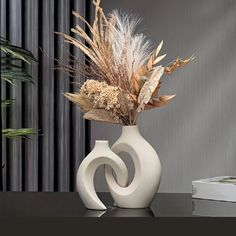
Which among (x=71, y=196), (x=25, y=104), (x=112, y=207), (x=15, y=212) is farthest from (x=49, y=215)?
(x=25, y=104)

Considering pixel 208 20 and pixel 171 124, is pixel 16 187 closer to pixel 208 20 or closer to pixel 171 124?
pixel 171 124

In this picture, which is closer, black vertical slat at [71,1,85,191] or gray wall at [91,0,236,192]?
black vertical slat at [71,1,85,191]

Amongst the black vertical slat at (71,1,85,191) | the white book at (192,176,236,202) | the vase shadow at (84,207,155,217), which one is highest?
the black vertical slat at (71,1,85,191)

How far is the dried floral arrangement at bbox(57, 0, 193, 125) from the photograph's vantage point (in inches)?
52.9

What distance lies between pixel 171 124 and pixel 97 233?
3764 millimetres

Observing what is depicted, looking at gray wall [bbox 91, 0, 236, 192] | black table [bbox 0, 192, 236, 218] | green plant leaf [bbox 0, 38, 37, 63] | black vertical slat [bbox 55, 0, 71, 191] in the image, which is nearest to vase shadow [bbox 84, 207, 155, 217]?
black table [bbox 0, 192, 236, 218]

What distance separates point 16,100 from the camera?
3.69 m

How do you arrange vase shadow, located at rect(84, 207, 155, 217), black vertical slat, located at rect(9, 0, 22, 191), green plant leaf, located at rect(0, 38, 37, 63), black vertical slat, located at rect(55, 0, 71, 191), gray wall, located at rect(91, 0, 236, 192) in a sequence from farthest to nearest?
1. gray wall, located at rect(91, 0, 236, 192)
2. black vertical slat, located at rect(55, 0, 71, 191)
3. black vertical slat, located at rect(9, 0, 22, 191)
4. green plant leaf, located at rect(0, 38, 37, 63)
5. vase shadow, located at rect(84, 207, 155, 217)

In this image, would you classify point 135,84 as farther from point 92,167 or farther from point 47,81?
point 47,81

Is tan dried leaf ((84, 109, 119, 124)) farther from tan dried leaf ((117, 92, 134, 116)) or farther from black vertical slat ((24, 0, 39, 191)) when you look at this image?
black vertical slat ((24, 0, 39, 191))

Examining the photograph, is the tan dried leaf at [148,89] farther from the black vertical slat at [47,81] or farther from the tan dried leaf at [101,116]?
the black vertical slat at [47,81]

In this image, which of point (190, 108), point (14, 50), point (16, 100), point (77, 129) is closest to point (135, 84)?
point (14, 50)

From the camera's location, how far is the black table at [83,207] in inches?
47.9

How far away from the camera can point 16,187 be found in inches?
147
